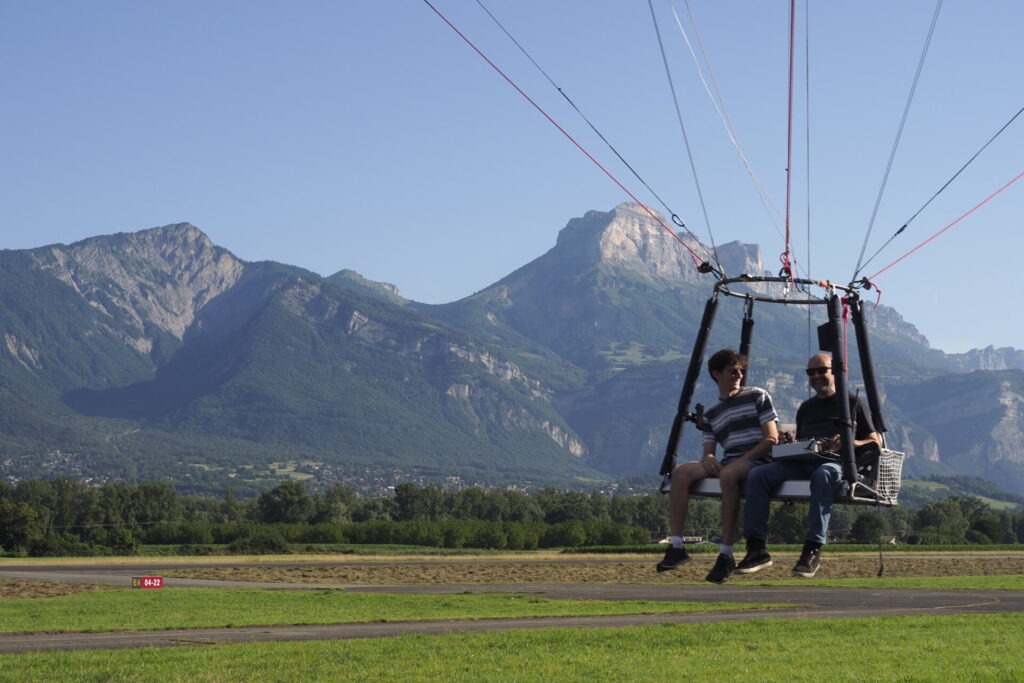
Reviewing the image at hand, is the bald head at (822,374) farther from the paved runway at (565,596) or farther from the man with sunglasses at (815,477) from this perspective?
the paved runway at (565,596)

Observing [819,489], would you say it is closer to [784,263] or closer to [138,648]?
[784,263]

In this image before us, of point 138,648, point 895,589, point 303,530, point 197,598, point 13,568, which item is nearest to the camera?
point 138,648

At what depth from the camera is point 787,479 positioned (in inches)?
499

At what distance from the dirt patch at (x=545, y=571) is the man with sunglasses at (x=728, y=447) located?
279 feet

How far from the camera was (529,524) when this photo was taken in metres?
188

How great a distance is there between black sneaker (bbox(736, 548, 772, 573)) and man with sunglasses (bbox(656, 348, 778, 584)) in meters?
0.11

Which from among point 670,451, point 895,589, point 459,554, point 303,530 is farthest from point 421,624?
point 303,530

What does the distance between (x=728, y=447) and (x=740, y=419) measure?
36cm

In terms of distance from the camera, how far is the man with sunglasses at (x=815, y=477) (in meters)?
12.4

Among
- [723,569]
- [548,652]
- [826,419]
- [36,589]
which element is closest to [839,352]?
[826,419]

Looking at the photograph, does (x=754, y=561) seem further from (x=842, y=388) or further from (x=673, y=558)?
(x=842, y=388)

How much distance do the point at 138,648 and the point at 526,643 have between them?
1557 centimetres

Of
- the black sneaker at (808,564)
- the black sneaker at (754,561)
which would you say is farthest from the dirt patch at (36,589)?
the black sneaker at (808,564)

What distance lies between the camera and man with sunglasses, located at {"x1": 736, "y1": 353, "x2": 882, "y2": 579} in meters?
12.4
